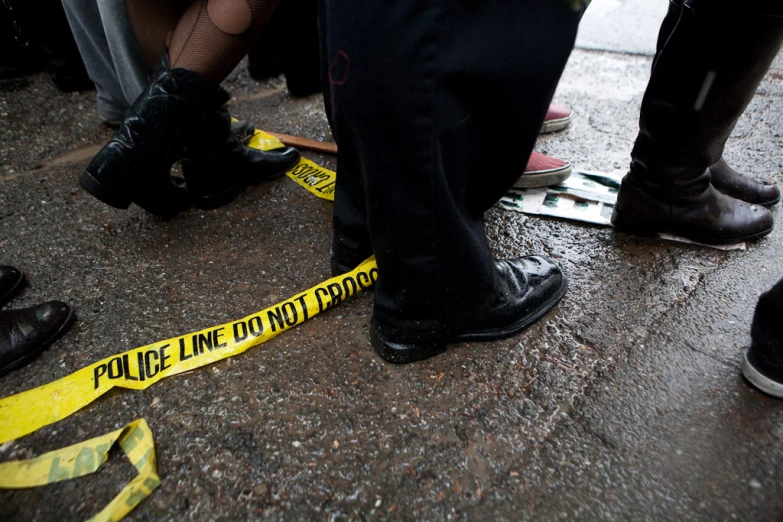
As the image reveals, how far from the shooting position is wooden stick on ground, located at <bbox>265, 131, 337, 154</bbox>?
2.27 meters

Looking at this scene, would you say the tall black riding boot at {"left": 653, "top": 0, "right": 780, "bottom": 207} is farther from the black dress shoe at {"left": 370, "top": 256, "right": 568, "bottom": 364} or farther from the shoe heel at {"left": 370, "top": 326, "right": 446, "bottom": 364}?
the shoe heel at {"left": 370, "top": 326, "right": 446, "bottom": 364}

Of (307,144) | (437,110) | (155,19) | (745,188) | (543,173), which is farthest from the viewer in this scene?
(307,144)

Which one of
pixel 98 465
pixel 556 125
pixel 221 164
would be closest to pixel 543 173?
pixel 556 125

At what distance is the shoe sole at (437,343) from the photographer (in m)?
1.22

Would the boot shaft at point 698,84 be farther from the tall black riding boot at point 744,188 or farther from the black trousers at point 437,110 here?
the black trousers at point 437,110

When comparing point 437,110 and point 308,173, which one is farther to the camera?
point 308,173

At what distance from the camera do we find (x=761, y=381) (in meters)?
1.11

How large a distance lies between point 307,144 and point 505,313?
1.48 meters

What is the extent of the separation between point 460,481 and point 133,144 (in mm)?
1375

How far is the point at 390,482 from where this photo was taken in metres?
0.98

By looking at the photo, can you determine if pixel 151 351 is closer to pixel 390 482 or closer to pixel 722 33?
pixel 390 482

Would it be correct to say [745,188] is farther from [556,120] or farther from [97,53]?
[97,53]

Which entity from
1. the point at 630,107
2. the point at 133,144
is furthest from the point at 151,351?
the point at 630,107

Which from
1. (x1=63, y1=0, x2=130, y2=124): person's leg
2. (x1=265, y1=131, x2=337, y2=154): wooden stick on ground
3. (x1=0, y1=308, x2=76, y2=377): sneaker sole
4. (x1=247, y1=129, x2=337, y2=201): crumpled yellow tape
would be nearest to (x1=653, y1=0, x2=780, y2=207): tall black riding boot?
(x1=247, y1=129, x2=337, y2=201): crumpled yellow tape
